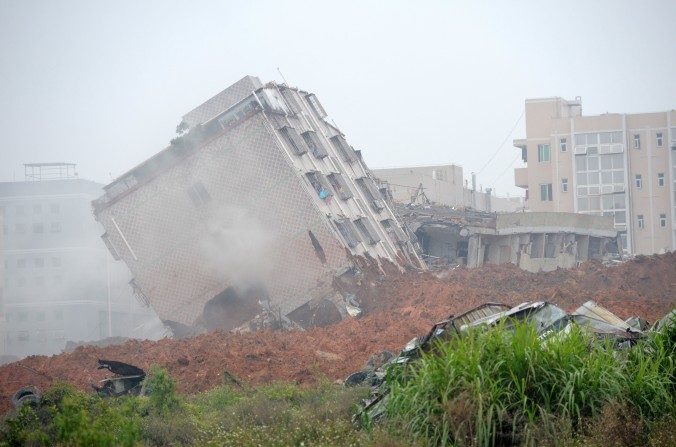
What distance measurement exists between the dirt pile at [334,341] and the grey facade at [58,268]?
4330 centimetres

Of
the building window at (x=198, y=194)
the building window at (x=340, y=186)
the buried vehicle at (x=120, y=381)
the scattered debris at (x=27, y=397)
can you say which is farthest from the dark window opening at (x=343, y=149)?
the scattered debris at (x=27, y=397)

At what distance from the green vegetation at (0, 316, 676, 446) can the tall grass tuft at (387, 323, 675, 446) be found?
0.04 ft

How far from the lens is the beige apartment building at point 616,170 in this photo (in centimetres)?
6538

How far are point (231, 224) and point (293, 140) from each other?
11.4ft

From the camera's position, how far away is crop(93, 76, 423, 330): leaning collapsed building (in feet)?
97.2

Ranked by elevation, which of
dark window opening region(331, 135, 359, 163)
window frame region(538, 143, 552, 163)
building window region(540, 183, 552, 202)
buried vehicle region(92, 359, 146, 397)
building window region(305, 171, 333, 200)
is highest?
window frame region(538, 143, 552, 163)

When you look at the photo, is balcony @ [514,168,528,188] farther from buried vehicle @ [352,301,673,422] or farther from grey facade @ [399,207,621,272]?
buried vehicle @ [352,301,673,422]

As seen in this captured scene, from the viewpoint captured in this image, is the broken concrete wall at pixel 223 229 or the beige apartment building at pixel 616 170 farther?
the beige apartment building at pixel 616 170

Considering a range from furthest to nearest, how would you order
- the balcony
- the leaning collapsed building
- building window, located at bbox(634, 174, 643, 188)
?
the balcony → building window, located at bbox(634, 174, 643, 188) → the leaning collapsed building

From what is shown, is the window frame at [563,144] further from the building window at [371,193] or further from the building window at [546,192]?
the building window at [371,193]

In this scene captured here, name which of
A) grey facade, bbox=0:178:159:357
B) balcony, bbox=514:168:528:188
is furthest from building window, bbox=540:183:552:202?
grey facade, bbox=0:178:159:357

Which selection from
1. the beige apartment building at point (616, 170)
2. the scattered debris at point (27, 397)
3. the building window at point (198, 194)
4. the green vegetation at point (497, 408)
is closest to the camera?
the green vegetation at point (497, 408)

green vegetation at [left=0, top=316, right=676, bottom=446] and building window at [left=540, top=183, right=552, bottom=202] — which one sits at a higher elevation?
building window at [left=540, top=183, right=552, bottom=202]

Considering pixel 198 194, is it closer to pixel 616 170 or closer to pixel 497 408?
pixel 497 408
